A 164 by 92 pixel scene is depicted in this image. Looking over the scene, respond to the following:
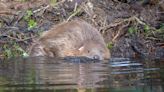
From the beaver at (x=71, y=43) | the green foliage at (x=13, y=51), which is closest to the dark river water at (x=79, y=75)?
the beaver at (x=71, y=43)

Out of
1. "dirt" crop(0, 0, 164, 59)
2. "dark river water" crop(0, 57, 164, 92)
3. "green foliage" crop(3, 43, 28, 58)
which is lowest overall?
"dark river water" crop(0, 57, 164, 92)

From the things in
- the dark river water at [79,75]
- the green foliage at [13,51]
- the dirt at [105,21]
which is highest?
the dirt at [105,21]

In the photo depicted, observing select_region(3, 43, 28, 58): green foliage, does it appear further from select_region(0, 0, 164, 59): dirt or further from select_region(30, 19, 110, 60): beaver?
select_region(30, 19, 110, 60): beaver

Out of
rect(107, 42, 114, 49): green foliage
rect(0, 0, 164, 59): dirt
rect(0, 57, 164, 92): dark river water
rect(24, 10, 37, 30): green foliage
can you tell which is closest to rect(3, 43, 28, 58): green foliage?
rect(0, 0, 164, 59): dirt

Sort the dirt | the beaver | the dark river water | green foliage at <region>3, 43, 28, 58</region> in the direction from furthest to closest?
the dirt → green foliage at <region>3, 43, 28, 58</region> → the beaver → the dark river water

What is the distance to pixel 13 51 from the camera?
401 inches

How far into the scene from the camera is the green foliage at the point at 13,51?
396 inches

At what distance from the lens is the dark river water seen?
619 cm

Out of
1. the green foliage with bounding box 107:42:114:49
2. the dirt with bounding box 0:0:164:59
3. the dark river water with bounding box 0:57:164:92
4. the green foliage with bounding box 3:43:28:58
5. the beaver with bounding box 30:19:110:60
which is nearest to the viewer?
the dark river water with bounding box 0:57:164:92

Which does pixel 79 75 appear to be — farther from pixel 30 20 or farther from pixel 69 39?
pixel 30 20

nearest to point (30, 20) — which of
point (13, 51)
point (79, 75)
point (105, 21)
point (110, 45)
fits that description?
point (13, 51)

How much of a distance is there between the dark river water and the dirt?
116 cm

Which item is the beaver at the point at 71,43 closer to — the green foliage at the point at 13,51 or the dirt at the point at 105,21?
the green foliage at the point at 13,51

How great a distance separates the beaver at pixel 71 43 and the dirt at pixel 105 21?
1.50 ft
